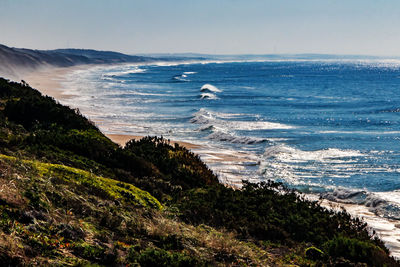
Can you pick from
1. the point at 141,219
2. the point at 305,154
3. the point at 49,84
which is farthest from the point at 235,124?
the point at 49,84

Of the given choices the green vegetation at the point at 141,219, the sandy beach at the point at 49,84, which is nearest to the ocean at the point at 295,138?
the green vegetation at the point at 141,219

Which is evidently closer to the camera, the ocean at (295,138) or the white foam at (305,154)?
the ocean at (295,138)

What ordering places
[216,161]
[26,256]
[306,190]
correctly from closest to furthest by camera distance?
[26,256], [306,190], [216,161]

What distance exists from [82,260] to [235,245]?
2.55 m

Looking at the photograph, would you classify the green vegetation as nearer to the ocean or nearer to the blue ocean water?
the ocean

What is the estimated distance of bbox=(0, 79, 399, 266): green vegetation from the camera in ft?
Answer: 17.8

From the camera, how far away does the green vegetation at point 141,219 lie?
5414 mm

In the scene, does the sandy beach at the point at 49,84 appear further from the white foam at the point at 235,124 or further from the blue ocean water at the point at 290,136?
the white foam at the point at 235,124

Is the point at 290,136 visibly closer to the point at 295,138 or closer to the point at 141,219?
the point at 295,138

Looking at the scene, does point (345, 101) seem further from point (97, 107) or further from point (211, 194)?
point (211, 194)

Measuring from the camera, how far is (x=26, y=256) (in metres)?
4.72

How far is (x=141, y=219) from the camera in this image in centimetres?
724

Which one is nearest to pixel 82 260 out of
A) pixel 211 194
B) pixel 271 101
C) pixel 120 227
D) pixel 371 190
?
pixel 120 227

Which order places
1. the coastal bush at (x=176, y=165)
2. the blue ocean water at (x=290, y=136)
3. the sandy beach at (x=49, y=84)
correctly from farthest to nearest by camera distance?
the sandy beach at (x=49, y=84) → the blue ocean water at (x=290, y=136) → the coastal bush at (x=176, y=165)
